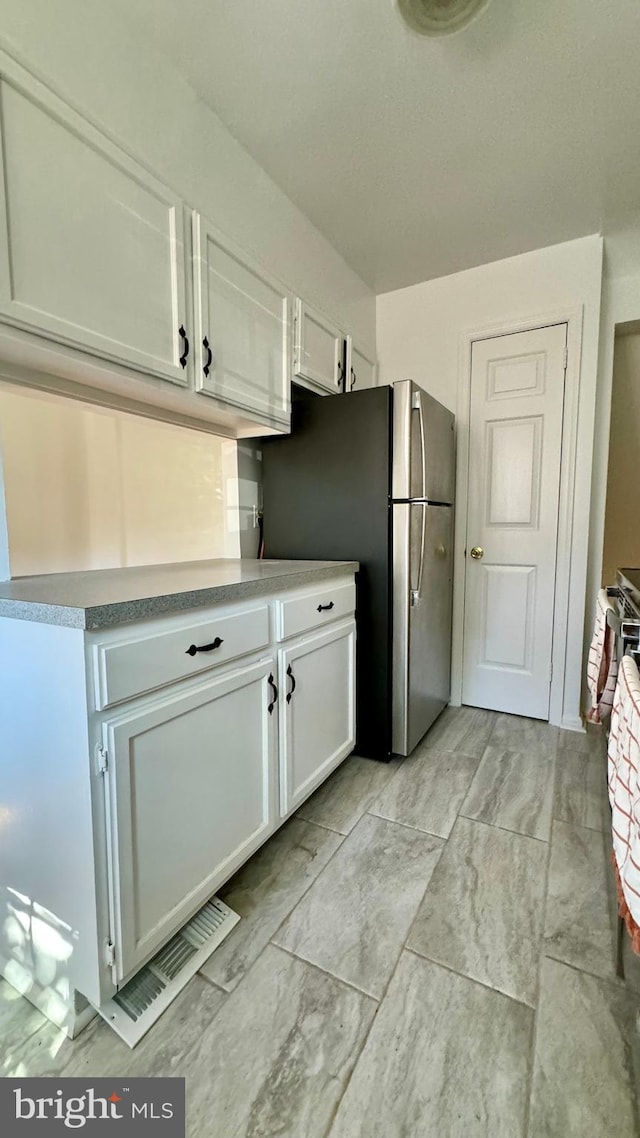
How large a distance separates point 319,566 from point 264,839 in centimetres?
91

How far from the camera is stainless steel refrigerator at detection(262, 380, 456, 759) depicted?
6.36 ft

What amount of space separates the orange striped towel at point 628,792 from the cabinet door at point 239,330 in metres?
1.44

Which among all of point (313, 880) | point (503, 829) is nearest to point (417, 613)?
point (503, 829)

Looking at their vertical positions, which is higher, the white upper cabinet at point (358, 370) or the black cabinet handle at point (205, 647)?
the white upper cabinet at point (358, 370)

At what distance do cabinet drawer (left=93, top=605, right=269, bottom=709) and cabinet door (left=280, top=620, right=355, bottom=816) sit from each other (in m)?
0.22

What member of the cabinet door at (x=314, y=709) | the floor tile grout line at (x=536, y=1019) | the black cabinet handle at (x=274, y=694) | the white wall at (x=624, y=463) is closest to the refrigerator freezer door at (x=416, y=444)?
the cabinet door at (x=314, y=709)

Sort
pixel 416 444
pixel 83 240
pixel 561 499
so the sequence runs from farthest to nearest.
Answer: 1. pixel 561 499
2. pixel 416 444
3. pixel 83 240

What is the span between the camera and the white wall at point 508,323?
2271 millimetres

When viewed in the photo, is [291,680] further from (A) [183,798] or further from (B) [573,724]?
(B) [573,724]

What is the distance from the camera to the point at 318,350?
2141mm

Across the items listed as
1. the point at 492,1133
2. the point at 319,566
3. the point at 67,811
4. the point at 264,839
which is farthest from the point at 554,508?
the point at 67,811

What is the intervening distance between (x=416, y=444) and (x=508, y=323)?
1078 mm

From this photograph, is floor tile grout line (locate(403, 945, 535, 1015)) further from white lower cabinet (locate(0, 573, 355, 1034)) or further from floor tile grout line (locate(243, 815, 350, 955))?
white lower cabinet (locate(0, 573, 355, 1034))

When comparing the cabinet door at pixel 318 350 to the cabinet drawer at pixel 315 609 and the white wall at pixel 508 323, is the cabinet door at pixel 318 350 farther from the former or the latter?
the cabinet drawer at pixel 315 609
